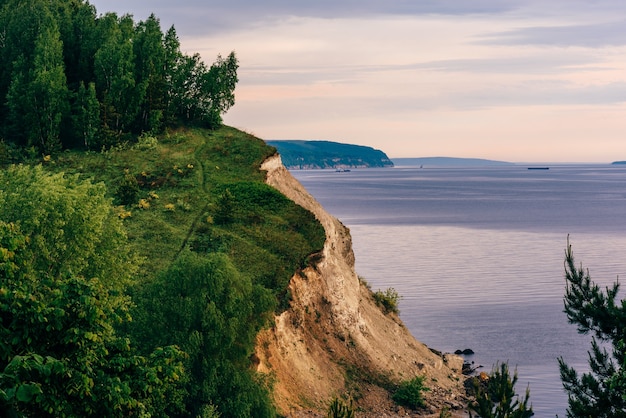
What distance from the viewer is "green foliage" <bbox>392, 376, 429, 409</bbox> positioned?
208ft

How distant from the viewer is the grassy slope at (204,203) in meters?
65.3

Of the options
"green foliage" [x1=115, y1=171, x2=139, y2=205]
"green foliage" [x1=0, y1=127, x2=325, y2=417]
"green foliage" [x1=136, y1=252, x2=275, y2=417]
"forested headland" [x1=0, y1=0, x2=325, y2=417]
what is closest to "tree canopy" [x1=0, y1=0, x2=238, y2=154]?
"forested headland" [x1=0, y1=0, x2=325, y2=417]

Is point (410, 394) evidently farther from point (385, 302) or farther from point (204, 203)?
point (204, 203)

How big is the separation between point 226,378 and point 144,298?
745 centimetres

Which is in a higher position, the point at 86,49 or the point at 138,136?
the point at 86,49

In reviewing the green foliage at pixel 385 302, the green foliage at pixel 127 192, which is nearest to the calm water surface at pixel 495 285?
the green foliage at pixel 385 302

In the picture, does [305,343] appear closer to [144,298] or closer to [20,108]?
[144,298]

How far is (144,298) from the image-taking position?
172ft

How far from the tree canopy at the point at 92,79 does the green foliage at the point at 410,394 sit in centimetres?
4377

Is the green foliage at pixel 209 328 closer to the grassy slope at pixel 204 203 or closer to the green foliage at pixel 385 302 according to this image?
the grassy slope at pixel 204 203

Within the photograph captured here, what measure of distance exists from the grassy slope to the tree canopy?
11.6 ft

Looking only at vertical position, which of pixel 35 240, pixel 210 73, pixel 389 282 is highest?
pixel 210 73

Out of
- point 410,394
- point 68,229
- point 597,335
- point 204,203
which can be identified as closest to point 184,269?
point 68,229

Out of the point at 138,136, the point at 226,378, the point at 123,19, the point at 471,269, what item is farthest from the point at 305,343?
the point at 471,269
